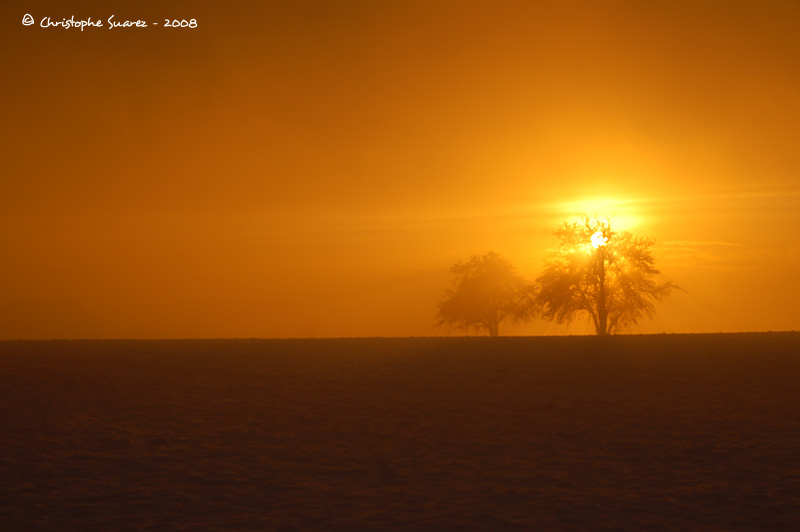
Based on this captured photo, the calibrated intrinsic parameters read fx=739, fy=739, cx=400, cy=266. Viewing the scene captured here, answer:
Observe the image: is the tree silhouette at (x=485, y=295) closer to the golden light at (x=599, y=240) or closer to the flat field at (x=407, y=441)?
the golden light at (x=599, y=240)

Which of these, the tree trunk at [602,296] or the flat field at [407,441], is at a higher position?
the tree trunk at [602,296]

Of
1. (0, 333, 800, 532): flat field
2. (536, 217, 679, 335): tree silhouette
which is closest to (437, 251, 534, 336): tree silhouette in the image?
(536, 217, 679, 335): tree silhouette

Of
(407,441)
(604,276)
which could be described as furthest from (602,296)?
(407,441)

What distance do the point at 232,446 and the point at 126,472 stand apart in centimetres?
284

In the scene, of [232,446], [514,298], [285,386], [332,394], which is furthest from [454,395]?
[514,298]

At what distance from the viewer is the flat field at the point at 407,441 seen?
40.5ft

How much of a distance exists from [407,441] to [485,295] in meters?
50.1

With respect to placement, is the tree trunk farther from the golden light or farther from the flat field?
the flat field

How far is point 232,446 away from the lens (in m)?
17.3

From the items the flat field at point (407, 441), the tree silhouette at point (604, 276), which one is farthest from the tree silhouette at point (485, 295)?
the flat field at point (407, 441)

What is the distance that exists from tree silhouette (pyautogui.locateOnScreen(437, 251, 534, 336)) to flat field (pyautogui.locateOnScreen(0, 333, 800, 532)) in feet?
117

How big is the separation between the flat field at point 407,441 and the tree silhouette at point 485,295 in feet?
117

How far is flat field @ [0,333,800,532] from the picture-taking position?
40.5 feet

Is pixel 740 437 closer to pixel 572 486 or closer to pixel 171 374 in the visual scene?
pixel 572 486
